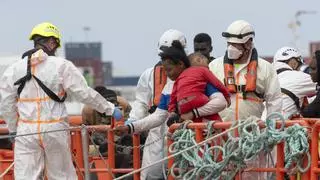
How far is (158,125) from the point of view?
11922mm

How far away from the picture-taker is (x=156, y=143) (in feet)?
40.4

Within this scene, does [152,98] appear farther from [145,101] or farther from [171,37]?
[171,37]

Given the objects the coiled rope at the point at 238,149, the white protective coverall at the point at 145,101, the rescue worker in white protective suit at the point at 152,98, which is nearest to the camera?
the coiled rope at the point at 238,149

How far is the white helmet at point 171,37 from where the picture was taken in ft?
40.4

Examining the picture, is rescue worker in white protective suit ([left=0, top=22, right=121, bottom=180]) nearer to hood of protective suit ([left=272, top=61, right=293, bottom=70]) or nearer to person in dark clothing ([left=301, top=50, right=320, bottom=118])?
person in dark clothing ([left=301, top=50, right=320, bottom=118])

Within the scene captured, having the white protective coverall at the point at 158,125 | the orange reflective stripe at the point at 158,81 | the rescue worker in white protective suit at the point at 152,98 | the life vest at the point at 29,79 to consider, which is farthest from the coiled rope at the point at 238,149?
the life vest at the point at 29,79

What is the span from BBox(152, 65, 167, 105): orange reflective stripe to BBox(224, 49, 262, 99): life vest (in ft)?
2.36

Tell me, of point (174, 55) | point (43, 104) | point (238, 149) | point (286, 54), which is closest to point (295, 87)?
point (286, 54)

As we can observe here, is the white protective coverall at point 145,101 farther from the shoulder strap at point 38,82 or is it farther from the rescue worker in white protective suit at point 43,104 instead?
the shoulder strap at point 38,82

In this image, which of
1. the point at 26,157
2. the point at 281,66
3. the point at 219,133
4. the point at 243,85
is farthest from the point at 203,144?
the point at 281,66

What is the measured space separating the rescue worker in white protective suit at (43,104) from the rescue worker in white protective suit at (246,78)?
3.63 ft

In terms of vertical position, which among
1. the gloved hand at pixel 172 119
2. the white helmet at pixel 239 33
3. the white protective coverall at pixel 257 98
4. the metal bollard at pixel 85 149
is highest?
the white helmet at pixel 239 33

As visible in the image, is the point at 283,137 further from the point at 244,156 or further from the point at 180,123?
the point at 180,123

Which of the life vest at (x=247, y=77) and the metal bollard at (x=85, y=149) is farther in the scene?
the life vest at (x=247, y=77)
